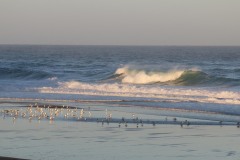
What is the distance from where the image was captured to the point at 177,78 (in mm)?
46688

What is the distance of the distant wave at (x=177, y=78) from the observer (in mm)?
42366

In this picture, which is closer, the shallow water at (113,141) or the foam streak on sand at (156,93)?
the shallow water at (113,141)

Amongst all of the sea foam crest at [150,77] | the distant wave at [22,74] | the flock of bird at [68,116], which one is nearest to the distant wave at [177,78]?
the sea foam crest at [150,77]

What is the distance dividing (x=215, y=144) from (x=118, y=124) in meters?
4.60

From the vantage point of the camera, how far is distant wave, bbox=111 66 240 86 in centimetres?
4237

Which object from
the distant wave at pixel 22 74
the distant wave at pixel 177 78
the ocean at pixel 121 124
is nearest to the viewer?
the ocean at pixel 121 124

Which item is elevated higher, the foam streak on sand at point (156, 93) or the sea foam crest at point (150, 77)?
the sea foam crest at point (150, 77)

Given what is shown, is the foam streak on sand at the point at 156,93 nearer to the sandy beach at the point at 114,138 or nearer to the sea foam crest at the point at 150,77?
the sea foam crest at the point at 150,77

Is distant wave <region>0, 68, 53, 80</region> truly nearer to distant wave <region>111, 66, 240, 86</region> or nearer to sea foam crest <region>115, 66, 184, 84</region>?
distant wave <region>111, 66, 240, 86</region>

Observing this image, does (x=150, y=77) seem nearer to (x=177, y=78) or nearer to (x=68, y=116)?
(x=177, y=78)

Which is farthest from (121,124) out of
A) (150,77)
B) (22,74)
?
(22,74)

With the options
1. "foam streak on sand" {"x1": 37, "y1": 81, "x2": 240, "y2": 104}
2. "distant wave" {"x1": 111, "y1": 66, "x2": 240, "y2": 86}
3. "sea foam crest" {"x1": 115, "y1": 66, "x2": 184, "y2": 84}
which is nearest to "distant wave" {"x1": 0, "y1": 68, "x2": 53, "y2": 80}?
"distant wave" {"x1": 111, "y1": 66, "x2": 240, "y2": 86}

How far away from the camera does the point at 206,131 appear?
18.5 m

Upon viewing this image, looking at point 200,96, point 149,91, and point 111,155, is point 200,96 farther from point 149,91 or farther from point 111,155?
point 111,155
